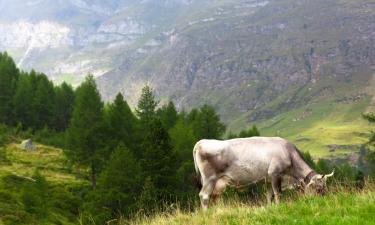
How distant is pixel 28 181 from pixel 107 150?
507 inches

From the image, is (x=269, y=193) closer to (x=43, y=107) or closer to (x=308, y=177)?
(x=308, y=177)

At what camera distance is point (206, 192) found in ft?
56.5

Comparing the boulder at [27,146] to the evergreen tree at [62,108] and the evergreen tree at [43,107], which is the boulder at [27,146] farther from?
the evergreen tree at [62,108]

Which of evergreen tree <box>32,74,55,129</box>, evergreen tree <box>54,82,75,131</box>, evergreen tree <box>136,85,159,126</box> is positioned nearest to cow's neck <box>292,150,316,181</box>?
evergreen tree <box>136,85,159,126</box>

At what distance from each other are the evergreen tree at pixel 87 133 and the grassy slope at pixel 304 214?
54.8 m

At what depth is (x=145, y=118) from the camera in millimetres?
82188

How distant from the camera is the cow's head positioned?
16.6 metres

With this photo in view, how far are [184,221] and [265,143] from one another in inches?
212

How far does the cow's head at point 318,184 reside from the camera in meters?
16.6

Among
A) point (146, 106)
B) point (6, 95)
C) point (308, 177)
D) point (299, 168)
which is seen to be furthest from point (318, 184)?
point (6, 95)

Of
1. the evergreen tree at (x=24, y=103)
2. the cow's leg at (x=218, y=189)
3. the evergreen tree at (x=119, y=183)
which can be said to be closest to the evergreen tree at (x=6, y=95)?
the evergreen tree at (x=24, y=103)

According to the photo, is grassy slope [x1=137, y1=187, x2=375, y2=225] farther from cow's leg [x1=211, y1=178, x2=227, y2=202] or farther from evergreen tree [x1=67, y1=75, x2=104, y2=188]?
evergreen tree [x1=67, y1=75, x2=104, y2=188]

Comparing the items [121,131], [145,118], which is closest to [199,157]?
[121,131]

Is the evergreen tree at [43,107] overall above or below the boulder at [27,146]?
above
